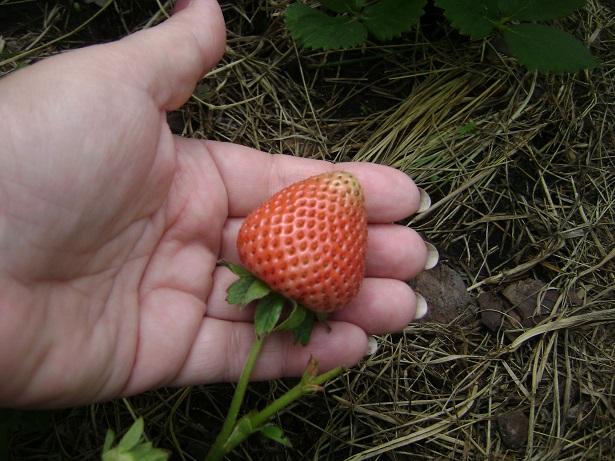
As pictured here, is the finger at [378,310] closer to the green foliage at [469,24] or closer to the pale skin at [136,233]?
the pale skin at [136,233]

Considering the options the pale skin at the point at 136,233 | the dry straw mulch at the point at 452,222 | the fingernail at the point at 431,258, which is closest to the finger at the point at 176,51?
the pale skin at the point at 136,233

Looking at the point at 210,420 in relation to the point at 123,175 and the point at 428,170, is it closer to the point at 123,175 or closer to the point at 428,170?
the point at 123,175

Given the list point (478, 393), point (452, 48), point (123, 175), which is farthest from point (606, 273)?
point (123, 175)

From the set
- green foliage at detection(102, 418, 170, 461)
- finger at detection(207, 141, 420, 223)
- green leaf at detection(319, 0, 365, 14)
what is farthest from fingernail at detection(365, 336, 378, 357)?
green leaf at detection(319, 0, 365, 14)

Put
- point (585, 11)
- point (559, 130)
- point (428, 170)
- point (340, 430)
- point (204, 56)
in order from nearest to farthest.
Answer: point (204, 56) < point (340, 430) < point (428, 170) < point (559, 130) < point (585, 11)

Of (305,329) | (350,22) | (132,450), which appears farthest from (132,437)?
(350,22)

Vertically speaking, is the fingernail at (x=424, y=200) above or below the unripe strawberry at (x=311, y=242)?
below

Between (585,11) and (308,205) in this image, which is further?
(585,11)
